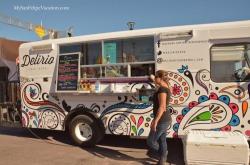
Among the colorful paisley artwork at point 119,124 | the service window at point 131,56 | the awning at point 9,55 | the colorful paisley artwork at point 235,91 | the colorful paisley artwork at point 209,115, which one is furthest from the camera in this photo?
the awning at point 9,55

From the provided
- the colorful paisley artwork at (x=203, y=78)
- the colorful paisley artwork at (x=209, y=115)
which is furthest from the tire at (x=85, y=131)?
the colorful paisley artwork at (x=203, y=78)

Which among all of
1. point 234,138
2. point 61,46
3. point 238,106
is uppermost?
point 61,46

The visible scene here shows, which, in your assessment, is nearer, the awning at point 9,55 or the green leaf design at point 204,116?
the green leaf design at point 204,116

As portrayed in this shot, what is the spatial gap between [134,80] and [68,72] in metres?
1.68

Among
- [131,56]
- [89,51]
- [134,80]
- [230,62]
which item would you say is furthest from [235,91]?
[89,51]

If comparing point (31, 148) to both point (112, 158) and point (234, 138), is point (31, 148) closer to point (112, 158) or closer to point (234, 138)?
point (112, 158)

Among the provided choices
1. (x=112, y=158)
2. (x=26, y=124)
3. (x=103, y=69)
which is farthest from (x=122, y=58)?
(x=26, y=124)

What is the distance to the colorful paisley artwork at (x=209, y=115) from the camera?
658 centimetres

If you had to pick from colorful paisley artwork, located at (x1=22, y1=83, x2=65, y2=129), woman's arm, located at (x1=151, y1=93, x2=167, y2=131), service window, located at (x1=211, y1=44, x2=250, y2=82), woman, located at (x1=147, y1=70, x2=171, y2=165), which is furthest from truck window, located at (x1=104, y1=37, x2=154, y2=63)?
colorful paisley artwork, located at (x1=22, y1=83, x2=65, y2=129)

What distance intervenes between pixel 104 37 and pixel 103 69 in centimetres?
71

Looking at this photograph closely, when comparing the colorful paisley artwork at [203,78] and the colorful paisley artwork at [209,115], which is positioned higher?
the colorful paisley artwork at [203,78]

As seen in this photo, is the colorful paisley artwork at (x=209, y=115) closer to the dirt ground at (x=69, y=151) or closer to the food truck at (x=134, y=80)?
the food truck at (x=134, y=80)

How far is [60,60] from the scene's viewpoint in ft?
26.8

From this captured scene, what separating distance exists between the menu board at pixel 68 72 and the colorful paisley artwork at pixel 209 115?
256 centimetres
